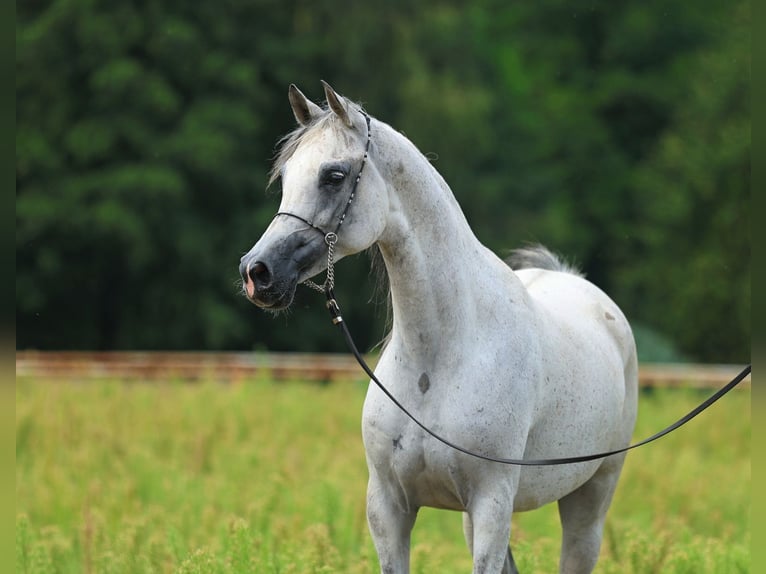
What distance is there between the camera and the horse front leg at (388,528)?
4.68 metres

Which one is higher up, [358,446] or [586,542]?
[586,542]

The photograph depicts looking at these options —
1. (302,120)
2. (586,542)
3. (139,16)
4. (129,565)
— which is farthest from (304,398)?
(139,16)

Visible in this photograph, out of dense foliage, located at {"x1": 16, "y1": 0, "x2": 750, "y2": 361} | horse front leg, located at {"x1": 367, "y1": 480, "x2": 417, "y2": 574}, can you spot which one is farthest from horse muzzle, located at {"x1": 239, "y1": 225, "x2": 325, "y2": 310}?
dense foliage, located at {"x1": 16, "y1": 0, "x2": 750, "y2": 361}

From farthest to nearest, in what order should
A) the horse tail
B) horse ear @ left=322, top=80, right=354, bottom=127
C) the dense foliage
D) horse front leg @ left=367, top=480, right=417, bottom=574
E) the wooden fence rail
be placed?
the dense foliage
the wooden fence rail
the horse tail
horse front leg @ left=367, top=480, right=417, bottom=574
horse ear @ left=322, top=80, right=354, bottom=127

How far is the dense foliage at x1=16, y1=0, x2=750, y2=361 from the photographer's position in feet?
79.6

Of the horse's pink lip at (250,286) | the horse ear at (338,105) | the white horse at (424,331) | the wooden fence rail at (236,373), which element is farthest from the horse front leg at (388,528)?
the wooden fence rail at (236,373)

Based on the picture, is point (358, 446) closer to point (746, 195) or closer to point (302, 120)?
point (302, 120)

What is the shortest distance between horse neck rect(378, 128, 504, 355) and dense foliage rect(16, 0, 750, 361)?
18253mm

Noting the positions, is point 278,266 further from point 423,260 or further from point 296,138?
point 423,260

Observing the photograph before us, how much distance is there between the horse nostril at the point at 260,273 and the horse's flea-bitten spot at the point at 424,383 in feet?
2.59

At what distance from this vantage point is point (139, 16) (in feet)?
83.1

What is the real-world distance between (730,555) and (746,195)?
16053 mm

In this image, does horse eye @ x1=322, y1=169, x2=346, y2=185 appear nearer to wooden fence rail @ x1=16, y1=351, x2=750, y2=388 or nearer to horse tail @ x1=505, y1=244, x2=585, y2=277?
horse tail @ x1=505, y1=244, x2=585, y2=277

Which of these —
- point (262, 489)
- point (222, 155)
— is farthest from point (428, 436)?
point (222, 155)
